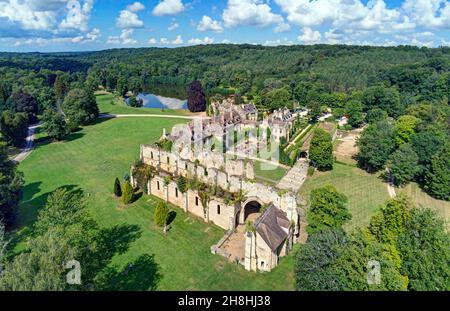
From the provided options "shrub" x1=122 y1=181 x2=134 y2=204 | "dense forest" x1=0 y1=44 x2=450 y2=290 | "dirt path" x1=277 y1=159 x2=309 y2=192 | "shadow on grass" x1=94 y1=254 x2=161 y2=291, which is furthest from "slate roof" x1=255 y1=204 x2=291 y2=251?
"shrub" x1=122 y1=181 x2=134 y2=204

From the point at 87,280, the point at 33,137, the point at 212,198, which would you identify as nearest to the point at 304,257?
the point at 212,198

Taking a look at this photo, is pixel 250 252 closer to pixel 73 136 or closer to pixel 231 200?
pixel 231 200

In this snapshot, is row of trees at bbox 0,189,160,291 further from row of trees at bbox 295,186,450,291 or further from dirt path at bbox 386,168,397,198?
dirt path at bbox 386,168,397,198

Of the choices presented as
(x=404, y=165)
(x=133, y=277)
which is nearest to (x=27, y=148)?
(x=133, y=277)

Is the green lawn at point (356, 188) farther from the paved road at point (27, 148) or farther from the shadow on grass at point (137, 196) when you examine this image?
the paved road at point (27, 148)

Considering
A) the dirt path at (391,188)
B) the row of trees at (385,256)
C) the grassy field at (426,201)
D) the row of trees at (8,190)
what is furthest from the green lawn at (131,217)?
the grassy field at (426,201)
